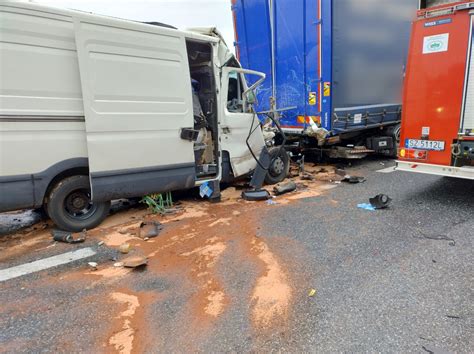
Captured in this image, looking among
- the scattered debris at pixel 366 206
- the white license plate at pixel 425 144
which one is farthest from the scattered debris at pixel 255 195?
the white license plate at pixel 425 144

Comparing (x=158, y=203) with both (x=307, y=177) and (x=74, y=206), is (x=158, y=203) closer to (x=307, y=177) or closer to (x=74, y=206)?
(x=74, y=206)

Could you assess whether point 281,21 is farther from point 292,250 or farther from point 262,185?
point 292,250

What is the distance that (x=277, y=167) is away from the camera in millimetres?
6844

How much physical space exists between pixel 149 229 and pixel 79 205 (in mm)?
956

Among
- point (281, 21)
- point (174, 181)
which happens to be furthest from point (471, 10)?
point (174, 181)

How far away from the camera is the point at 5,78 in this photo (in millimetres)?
3695

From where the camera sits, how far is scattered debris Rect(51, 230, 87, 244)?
13.7 feet

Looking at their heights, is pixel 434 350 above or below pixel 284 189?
below

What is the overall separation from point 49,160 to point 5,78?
0.94 meters

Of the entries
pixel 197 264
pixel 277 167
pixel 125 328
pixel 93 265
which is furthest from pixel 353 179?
pixel 125 328

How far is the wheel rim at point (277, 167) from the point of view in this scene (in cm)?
677

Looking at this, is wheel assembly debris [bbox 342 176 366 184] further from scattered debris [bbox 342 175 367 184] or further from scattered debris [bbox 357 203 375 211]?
scattered debris [bbox 357 203 375 211]

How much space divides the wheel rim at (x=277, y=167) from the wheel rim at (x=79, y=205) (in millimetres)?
3357

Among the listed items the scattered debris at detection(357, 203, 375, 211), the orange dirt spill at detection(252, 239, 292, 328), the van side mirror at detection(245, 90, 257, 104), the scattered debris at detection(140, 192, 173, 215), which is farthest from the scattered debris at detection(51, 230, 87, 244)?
the scattered debris at detection(357, 203, 375, 211)
